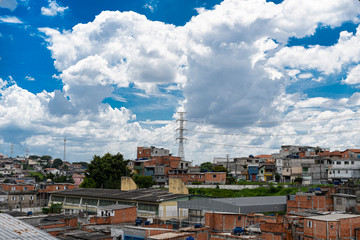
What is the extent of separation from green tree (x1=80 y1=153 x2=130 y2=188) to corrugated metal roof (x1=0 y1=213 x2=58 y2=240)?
46.5 metres

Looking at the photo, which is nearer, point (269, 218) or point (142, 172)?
point (269, 218)

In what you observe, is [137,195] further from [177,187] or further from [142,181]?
[142,181]

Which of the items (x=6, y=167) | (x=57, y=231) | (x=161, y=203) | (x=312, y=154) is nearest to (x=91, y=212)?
(x=161, y=203)

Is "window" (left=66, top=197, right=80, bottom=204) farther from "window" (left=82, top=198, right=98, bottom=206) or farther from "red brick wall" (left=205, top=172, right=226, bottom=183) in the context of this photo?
"red brick wall" (left=205, top=172, right=226, bottom=183)

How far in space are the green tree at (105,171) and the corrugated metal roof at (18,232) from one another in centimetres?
4654

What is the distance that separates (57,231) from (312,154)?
60.9m

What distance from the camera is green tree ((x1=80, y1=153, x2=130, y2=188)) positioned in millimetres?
61656

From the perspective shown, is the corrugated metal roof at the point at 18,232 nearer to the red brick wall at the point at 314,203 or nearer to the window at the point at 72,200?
the red brick wall at the point at 314,203

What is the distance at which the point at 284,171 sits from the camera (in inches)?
2680

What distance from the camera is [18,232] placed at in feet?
44.4

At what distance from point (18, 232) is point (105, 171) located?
5000 centimetres

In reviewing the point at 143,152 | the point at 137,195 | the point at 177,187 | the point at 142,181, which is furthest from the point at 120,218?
the point at 143,152

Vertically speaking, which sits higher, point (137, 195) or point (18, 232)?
point (18, 232)

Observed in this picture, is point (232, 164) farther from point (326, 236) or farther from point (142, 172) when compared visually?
point (326, 236)
